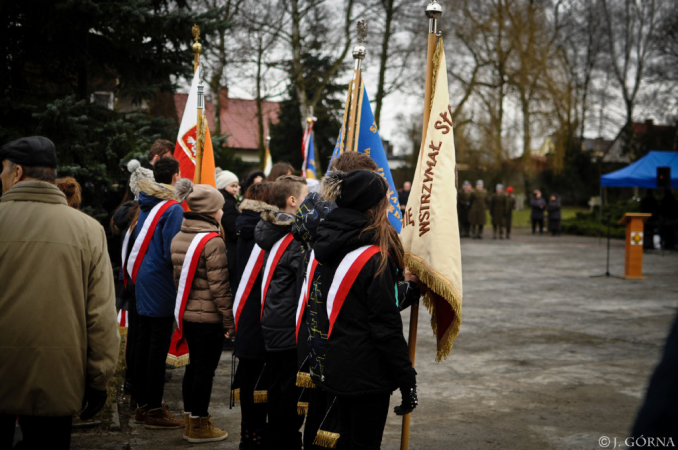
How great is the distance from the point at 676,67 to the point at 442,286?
34498mm

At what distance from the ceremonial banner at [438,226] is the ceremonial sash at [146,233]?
2.11 metres

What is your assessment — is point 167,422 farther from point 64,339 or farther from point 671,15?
point 671,15

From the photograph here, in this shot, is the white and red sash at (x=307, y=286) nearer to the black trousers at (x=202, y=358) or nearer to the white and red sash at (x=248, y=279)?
the white and red sash at (x=248, y=279)

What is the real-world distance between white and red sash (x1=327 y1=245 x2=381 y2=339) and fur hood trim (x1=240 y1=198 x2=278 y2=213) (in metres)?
1.12

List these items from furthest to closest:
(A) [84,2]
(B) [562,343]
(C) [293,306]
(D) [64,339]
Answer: (B) [562,343] → (A) [84,2] → (C) [293,306] → (D) [64,339]

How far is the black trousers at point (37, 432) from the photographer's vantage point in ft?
9.35

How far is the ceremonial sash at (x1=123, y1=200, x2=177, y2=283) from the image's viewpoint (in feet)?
17.1

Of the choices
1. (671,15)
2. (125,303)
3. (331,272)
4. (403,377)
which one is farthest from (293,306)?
(671,15)

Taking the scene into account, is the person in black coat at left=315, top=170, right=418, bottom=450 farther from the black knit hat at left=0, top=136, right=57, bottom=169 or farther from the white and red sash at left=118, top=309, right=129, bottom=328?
the white and red sash at left=118, top=309, right=129, bottom=328

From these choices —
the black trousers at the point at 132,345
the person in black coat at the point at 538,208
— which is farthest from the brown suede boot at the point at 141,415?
the person in black coat at the point at 538,208

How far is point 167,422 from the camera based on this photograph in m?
5.16

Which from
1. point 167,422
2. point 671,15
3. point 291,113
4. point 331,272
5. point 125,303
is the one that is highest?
point 671,15

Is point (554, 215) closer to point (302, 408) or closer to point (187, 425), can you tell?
point (187, 425)

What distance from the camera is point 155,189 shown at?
5.27m
